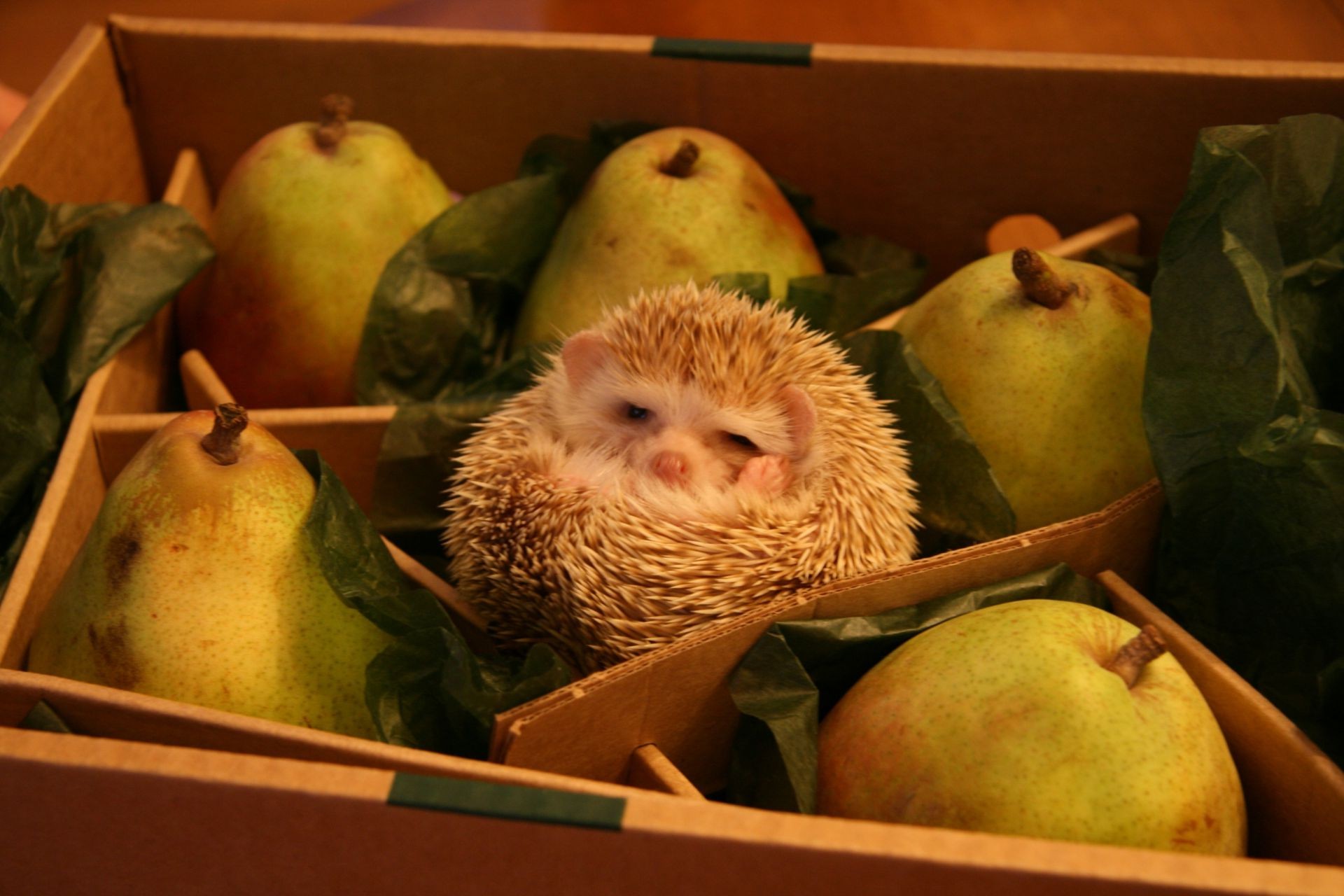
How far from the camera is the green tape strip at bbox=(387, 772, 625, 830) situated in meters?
0.64

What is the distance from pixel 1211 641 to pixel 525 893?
63 cm

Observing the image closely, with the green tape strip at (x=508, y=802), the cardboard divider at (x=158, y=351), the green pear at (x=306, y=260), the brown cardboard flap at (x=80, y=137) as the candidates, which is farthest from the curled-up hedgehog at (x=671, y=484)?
the brown cardboard flap at (x=80, y=137)

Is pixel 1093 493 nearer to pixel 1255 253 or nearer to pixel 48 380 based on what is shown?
pixel 1255 253

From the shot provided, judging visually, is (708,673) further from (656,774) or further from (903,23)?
(903,23)

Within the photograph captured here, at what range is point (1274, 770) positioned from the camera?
2.64ft

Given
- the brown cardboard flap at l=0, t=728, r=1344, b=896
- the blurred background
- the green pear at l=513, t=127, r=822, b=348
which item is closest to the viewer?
the brown cardboard flap at l=0, t=728, r=1344, b=896

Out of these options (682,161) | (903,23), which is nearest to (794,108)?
(682,161)

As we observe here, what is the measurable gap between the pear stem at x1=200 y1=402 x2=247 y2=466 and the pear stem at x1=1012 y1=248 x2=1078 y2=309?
25.2 inches

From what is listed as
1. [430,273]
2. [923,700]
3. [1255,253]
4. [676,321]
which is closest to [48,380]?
[430,273]

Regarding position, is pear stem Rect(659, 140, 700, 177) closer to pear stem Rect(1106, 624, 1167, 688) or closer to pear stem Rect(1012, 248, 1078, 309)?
pear stem Rect(1012, 248, 1078, 309)

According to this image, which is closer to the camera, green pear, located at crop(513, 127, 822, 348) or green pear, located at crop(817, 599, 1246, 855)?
green pear, located at crop(817, 599, 1246, 855)

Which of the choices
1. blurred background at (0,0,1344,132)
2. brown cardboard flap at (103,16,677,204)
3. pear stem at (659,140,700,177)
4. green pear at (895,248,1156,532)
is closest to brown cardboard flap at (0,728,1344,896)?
green pear at (895,248,1156,532)

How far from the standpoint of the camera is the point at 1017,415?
3.33 ft

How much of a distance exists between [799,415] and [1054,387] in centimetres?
24
